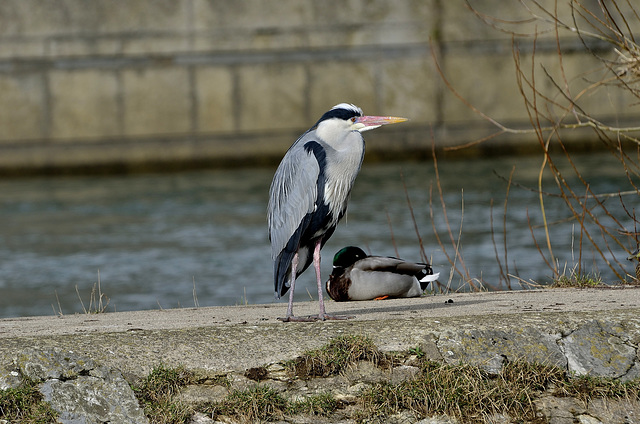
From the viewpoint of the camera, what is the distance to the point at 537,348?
471 centimetres

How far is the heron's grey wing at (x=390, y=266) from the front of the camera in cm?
645

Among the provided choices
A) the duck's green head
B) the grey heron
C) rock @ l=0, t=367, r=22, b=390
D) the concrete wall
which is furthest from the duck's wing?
the concrete wall

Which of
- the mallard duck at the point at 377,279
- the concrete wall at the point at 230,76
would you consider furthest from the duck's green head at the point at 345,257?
the concrete wall at the point at 230,76

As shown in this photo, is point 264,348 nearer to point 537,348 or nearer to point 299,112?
point 537,348

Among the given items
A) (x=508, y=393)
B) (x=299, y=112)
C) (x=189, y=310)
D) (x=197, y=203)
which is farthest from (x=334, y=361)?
(x=299, y=112)

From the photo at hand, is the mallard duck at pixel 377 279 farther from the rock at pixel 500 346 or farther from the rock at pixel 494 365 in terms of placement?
the rock at pixel 494 365

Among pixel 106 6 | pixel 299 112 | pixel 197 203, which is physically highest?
pixel 106 6

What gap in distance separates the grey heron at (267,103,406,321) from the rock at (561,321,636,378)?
1.25 m

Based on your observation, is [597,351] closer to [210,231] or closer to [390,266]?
[390,266]

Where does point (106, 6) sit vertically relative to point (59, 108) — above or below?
above

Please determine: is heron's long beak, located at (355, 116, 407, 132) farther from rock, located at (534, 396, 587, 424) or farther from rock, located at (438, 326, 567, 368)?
rock, located at (534, 396, 587, 424)

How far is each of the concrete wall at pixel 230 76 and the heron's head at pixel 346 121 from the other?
1190 cm

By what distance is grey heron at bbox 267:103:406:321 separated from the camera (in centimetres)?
518

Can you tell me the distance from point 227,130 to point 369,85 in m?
2.57
